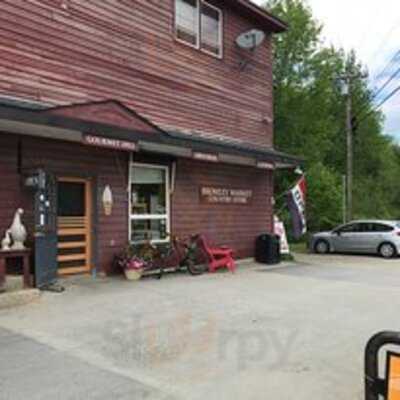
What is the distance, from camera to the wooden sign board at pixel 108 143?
9.01 metres

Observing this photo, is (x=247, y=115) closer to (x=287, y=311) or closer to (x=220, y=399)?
(x=287, y=311)

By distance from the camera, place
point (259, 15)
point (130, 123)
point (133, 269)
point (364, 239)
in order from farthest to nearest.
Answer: point (364, 239)
point (259, 15)
point (133, 269)
point (130, 123)

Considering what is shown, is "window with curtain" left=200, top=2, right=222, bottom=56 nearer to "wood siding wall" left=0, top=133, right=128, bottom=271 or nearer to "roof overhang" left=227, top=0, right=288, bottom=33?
"roof overhang" left=227, top=0, right=288, bottom=33

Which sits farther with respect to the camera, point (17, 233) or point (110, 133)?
point (110, 133)

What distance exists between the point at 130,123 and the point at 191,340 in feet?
17.6

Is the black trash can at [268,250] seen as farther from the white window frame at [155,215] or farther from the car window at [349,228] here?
the car window at [349,228]

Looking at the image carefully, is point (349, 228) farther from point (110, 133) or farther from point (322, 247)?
point (110, 133)

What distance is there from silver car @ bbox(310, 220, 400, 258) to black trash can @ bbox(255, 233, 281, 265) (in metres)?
5.28

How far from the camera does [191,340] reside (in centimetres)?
612

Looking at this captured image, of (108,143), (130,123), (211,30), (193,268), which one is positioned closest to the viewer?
(108,143)

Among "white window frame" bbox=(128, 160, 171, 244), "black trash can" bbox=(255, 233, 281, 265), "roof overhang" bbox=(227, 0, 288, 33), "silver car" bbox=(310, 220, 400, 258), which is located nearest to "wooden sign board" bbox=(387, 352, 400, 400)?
"white window frame" bbox=(128, 160, 171, 244)

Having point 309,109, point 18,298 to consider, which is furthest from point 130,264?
point 309,109

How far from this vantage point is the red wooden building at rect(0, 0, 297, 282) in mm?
9172

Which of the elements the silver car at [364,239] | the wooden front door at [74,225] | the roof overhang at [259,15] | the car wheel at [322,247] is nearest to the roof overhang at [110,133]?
the wooden front door at [74,225]
